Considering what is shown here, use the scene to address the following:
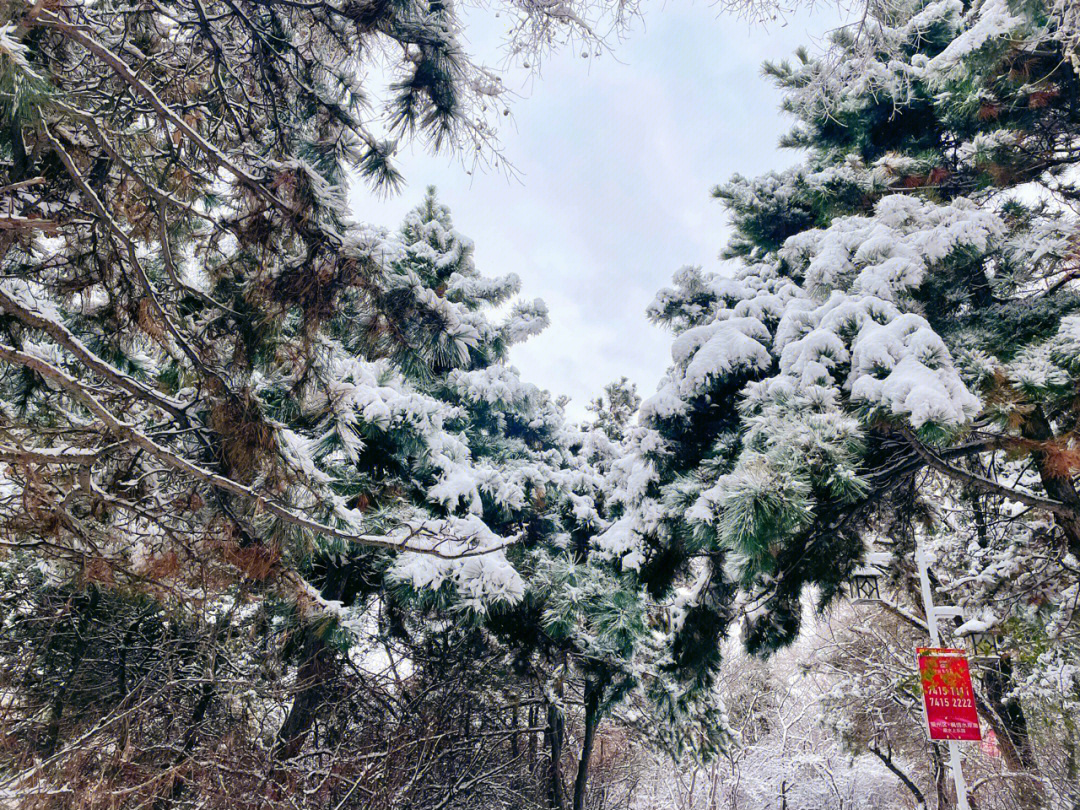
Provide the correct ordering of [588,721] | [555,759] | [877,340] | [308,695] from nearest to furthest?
[877,340], [308,695], [588,721], [555,759]

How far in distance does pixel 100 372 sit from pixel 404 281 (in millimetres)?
1539

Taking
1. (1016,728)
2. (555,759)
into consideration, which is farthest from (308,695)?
(1016,728)

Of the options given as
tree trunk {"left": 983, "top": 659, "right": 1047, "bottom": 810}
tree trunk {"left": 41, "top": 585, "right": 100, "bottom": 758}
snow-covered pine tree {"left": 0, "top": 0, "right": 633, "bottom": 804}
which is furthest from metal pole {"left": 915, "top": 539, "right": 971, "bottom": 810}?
tree trunk {"left": 41, "top": 585, "right": 100, "bottom": 758}

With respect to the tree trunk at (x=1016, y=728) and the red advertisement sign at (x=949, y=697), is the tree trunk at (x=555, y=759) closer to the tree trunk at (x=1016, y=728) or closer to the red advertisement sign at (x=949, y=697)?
the red advertisement sign at (x=949, y=697)

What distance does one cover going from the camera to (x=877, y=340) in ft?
8.97

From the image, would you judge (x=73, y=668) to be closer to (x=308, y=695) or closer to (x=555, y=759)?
(x=308, y=695)

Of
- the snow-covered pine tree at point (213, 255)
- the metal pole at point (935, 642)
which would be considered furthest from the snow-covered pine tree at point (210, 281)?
the metal pole at point (935, 642)

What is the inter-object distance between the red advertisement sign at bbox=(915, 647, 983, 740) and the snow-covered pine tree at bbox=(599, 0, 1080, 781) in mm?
941

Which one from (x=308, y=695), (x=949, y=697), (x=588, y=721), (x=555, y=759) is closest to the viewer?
(x=308, y=695)

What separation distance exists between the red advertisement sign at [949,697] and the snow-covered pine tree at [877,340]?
94 centimetres

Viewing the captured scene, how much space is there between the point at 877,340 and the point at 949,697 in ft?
16.9

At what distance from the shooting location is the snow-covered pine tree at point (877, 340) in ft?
8.46

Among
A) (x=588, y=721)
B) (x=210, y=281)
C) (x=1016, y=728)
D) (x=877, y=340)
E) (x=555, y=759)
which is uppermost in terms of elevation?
(x=210, y=281)

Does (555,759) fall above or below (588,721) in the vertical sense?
below
